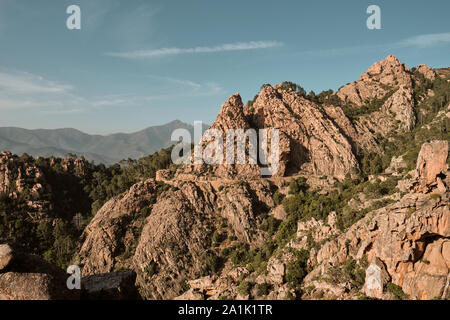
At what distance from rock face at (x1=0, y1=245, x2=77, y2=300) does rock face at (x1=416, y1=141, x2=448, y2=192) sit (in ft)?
133

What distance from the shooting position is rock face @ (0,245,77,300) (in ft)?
84.6

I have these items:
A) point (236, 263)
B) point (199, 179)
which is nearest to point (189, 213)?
point (199, 179)

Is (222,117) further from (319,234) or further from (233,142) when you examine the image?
(319,234)

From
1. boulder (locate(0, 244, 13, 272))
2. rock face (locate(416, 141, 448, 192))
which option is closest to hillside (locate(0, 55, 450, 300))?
rock face (locate(416, 141, 448, 192))

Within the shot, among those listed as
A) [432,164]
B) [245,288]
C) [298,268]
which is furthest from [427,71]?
[245,288]

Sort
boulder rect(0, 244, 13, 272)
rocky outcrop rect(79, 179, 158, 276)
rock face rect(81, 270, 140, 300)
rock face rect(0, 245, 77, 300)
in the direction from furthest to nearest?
rocky outcrop rect(79, 179, 158, 276) → rock face rect(81, 270, 140, 300) → boulder rect(0, 244, 13, 272) → rock face rect(0, 245, 77, 300)

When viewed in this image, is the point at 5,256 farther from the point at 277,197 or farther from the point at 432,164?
the point at 277,197

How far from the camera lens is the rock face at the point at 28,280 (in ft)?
84.6

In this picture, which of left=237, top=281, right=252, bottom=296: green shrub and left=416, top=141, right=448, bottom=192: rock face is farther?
left=237, top=281, right=252, bottom=296: green shrub

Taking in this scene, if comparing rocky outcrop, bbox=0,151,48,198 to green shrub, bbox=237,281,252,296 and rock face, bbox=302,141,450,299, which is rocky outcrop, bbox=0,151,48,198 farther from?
rock face, bbox=302,141,450,299

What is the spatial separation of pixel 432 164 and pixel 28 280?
43955mm

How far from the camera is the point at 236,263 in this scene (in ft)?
211

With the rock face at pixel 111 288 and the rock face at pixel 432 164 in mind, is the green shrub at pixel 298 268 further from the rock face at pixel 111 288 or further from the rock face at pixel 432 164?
the rock face at pixel 111 288
